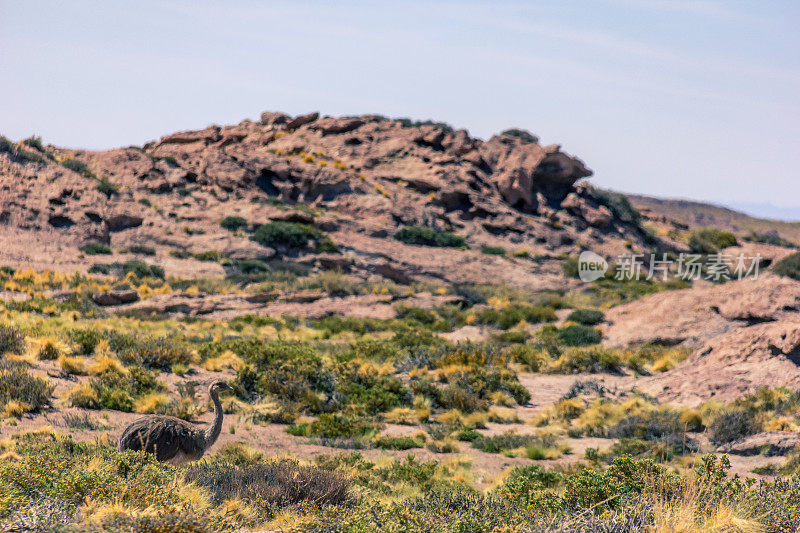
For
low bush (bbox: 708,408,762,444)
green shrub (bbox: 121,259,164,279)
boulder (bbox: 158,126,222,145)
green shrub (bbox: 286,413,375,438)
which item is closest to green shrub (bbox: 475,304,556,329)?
green shrub (bbox: 286,413,375,438)

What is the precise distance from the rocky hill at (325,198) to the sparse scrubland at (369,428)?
9342 millimetres

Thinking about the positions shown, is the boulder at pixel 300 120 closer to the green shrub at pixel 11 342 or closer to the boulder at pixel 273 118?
the boulder at pixel 273 118

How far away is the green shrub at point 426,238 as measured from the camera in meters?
40.3

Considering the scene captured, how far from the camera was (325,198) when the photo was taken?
44000 millimetres

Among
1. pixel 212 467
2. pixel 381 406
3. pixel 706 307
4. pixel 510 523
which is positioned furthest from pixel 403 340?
pixel 510 523

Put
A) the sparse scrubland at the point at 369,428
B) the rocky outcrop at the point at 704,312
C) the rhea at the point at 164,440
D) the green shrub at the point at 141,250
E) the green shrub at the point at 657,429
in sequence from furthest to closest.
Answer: the green shrub at the point at 141,250 → the rocky outcrop at the point at 704,312 → the green shrub at the point at 657,429 → the rhea at the point at 164,440 → the sparse scrubland at the point at 369,428

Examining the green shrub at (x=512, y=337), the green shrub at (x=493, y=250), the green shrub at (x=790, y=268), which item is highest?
the green shrub at (x=790, y=268)

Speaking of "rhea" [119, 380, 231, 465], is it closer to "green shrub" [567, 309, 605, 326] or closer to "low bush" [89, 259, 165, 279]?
"green shrub" [567, 309, 605, 326]

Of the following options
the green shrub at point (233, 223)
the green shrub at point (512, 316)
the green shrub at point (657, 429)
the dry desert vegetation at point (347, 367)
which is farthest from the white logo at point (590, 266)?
the green shrub at point (657, 429)

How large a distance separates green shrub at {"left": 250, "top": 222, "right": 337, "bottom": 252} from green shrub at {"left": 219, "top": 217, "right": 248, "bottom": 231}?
100 cm

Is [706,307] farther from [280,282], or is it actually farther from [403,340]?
[280,282]

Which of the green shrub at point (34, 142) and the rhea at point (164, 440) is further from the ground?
the green shrub at point (34, 142)

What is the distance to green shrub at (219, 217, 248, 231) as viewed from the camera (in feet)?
117
